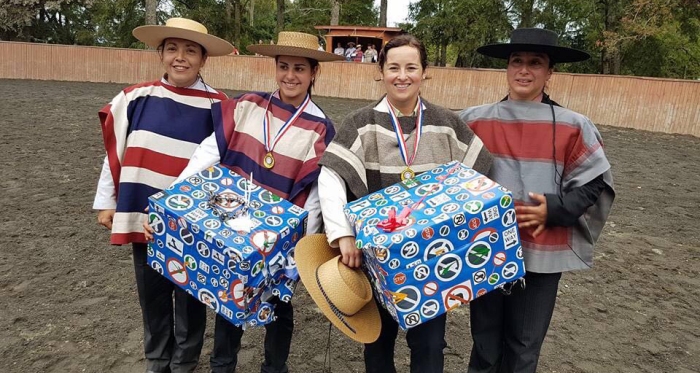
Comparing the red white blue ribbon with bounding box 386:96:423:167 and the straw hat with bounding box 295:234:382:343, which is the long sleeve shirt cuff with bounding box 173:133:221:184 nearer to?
the straw hat with bounding box 295:234:382:343

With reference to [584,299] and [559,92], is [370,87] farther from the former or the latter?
[584,299]

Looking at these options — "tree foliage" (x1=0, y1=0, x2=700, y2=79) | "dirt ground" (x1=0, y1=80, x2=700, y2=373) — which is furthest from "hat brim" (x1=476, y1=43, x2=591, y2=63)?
"tree foliage" (x1=0, y1=0, x2=700, y2=79)

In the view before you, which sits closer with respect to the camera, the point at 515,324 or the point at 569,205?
the point at 569,205

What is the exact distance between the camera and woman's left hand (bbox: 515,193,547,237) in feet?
7.16

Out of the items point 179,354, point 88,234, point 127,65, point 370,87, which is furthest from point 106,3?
point 179,354

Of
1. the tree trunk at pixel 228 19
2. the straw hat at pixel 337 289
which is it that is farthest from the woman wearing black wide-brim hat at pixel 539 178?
the tree trunk at pixel 228 19

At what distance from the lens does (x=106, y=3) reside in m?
26.8

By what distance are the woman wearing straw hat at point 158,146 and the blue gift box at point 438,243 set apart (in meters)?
1.07

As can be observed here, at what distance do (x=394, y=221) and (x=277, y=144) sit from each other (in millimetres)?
835

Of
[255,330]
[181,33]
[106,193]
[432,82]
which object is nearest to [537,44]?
[181,33]

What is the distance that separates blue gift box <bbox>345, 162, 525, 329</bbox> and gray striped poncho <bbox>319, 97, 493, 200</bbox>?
0.16 metres

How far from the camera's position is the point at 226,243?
2.01 meters

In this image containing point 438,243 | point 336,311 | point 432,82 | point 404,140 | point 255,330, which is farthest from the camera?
point 432,82

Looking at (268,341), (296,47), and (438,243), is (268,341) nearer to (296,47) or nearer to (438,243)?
(438,243)
